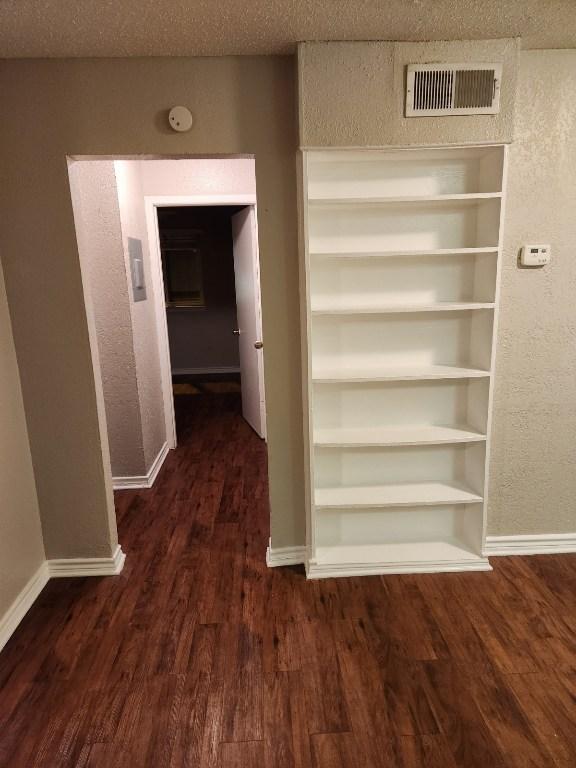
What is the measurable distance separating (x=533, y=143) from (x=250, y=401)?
10.2 feet

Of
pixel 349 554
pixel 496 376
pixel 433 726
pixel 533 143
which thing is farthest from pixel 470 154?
pixel 433 726

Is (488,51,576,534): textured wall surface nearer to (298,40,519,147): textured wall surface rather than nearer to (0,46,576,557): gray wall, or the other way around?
(0,46,576,557): gray wall

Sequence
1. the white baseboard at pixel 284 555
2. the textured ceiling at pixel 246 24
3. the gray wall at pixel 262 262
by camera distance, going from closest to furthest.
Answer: the textured ceiling at pixel 246 24 < the gray wall at pixel 262 262 < the white baseboard at pixel 284 555

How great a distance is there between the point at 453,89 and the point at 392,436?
152 cm

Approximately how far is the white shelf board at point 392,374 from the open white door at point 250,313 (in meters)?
1.58

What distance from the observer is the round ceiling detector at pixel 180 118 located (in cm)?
202

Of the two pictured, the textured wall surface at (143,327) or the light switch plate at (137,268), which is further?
the light switch plate at (137,268)

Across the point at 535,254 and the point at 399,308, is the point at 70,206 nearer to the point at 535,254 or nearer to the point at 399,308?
the point at 399,308

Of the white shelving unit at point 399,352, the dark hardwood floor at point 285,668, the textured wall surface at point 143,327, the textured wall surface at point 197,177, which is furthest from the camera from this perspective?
the textured wall surface at point 197,177

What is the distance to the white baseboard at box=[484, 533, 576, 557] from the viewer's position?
251 centimetres

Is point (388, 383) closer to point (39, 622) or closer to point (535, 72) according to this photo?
point (535, 72)

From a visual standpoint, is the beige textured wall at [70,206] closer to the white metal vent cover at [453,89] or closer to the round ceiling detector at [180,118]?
the round ceiling detector at [180,118]

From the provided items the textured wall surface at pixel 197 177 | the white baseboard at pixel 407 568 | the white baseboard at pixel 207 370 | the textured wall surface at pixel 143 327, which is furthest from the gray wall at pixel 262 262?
the white baseboard at pixel 207 370

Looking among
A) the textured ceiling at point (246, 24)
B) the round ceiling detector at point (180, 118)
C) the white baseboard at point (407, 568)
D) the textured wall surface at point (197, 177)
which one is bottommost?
the white baseboard at point (407, 568)
